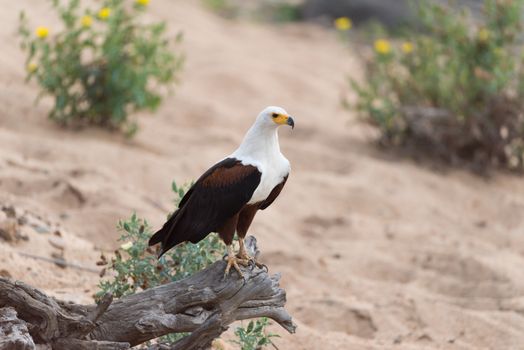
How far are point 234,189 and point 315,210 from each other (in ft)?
11.8

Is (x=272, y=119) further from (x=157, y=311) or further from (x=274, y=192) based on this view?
(x=157, y=311)

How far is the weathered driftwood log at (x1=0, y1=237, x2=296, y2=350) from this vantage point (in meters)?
3.00

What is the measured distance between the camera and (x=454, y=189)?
741 centimetres

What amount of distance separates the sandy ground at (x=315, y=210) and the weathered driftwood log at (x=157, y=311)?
33.8 inches

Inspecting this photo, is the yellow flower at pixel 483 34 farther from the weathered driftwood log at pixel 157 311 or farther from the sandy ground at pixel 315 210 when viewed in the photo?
the weathered driftwood log at pixel 157 311

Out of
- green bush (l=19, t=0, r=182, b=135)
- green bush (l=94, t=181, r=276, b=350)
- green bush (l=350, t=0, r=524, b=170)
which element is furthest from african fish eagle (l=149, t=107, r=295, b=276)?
green bush (l=350, t=0, r=524, b=170)

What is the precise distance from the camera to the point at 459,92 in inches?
309

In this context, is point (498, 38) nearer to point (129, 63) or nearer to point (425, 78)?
point (425, 78)

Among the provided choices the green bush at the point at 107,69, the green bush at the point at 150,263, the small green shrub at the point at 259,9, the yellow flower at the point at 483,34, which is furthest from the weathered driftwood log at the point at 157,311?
the small green shrub at the point at 259,9

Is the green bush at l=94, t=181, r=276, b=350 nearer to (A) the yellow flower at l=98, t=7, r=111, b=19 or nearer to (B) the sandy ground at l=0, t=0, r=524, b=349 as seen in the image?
(B) the sandy ground at l=0, t=0, r=524, b=349

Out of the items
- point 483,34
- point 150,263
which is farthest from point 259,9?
point 150,263

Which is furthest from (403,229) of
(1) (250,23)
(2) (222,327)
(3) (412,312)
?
(1) (250,23)

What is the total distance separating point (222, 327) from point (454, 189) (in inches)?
179

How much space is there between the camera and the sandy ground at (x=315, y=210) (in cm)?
466
